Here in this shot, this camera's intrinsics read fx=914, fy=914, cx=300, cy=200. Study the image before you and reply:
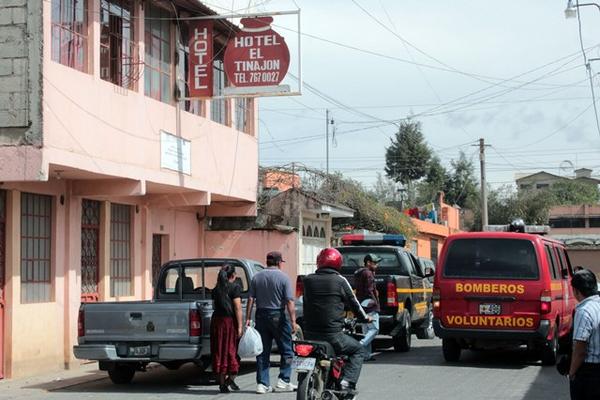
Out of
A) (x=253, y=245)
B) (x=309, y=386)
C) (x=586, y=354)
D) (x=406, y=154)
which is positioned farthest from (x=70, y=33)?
(x=406, y=154)

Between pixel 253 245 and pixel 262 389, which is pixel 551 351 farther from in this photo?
pixel 253 245

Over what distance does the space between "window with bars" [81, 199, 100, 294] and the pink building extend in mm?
22

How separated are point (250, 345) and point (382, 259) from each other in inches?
261

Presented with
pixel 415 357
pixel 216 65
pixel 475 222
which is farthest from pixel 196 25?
pixel 475 222

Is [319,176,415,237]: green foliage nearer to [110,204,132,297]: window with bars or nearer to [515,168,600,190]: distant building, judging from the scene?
→ [110,204,132,297]: window with bars

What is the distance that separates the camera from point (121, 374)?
13195 mm

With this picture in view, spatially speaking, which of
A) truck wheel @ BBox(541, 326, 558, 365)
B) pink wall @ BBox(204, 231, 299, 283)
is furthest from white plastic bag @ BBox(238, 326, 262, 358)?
pink wall @ BBox(204, 231, 299, 283)

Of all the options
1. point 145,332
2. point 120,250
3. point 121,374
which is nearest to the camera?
point 145,332

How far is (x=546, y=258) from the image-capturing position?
14.5 metres

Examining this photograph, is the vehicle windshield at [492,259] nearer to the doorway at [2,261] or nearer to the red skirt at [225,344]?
the red skirt at [225,344]

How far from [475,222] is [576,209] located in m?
8.87

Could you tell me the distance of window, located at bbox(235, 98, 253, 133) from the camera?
2127 cm

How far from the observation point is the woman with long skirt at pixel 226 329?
11992 millimetres

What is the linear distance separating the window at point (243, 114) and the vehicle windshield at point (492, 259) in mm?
7970
